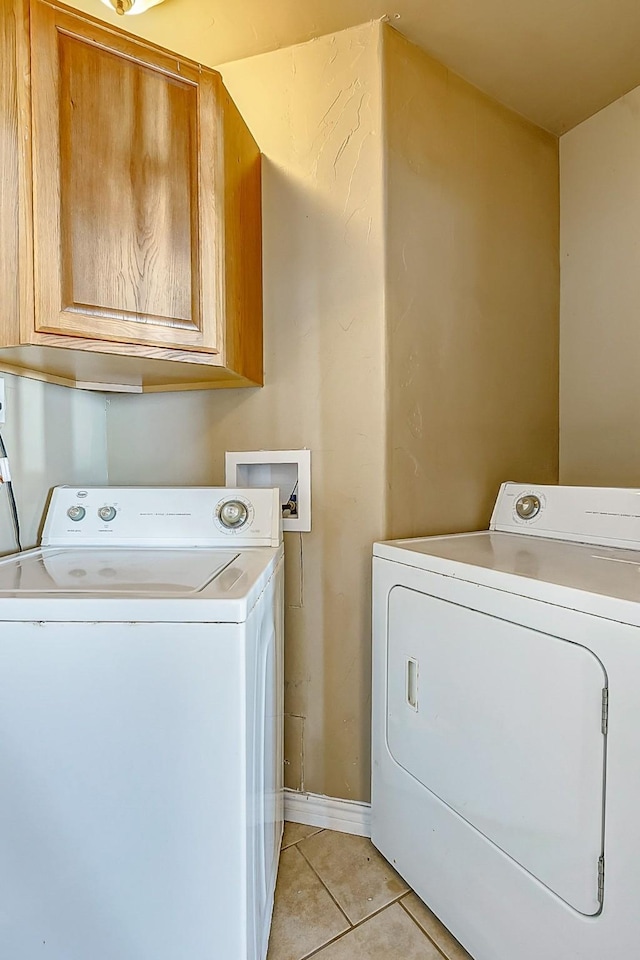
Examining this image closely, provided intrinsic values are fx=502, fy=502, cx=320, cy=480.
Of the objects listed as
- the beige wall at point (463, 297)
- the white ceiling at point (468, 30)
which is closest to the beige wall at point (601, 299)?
the beige wall at point (463, 297)

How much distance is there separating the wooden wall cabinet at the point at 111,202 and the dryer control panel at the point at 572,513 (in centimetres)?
102

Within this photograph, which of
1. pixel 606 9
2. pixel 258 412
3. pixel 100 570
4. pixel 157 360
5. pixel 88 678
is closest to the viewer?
pixel 88 678

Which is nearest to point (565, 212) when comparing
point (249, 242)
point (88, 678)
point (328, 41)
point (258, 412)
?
point (328, 41)

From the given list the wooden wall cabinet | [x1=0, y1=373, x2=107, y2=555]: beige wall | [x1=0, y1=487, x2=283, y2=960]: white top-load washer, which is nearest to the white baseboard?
[x1=0, y1=487, x2=283, y2=960]: white top-load washer

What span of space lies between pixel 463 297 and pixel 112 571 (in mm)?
1414

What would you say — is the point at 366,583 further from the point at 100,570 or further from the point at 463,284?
the point at 463,284

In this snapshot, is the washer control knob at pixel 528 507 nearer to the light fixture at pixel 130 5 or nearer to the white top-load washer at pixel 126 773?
the white top-load washer at pixel 126 773

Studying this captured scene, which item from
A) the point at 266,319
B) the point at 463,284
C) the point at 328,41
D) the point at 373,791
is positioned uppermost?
the point at 328,41

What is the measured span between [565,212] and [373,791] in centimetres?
225

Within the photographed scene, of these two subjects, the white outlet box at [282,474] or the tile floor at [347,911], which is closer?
the tile floor at [347,911]

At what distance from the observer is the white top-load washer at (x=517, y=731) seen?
0.85 metres

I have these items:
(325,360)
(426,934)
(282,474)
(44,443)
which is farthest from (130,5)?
(426,934)

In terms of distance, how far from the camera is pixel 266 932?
116cm

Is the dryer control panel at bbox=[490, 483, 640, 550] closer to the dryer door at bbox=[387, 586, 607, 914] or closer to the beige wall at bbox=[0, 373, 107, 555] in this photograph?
the dryer door at bbox=[387, 586, 607, 914]
